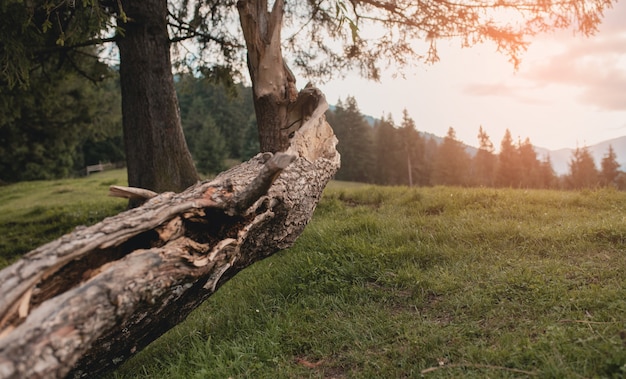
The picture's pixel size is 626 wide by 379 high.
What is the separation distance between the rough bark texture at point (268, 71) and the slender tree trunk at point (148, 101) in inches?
80.3

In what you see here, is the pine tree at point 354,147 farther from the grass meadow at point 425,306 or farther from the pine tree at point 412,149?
the grass meadow at point 425,306

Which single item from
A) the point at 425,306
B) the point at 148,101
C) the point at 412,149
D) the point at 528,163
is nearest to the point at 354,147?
the point at 412,149

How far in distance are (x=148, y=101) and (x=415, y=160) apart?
60.1m

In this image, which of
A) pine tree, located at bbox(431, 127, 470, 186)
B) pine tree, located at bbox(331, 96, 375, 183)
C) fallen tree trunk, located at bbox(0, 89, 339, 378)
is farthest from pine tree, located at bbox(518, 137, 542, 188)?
fallen tree trunk, located at bbox(0, 89, 339, 378)

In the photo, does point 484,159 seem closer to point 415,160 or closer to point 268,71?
point 415,160

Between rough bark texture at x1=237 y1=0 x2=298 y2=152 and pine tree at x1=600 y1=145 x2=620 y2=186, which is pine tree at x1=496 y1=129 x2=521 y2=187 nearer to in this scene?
pine tree at x1=600 y1=145 x2=620 y2=186

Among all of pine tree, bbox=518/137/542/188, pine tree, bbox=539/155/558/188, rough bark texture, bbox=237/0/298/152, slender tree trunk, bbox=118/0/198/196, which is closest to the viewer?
rough bark texture, bbox=237/0/298/152

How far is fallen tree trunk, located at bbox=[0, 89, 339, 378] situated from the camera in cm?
237

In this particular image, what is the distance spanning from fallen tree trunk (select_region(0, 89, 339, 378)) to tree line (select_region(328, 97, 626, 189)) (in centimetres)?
5291

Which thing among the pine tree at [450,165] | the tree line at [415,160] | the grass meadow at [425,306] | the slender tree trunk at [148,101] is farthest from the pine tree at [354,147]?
the grass meadow at [425,306]

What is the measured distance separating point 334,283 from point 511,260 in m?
1.92

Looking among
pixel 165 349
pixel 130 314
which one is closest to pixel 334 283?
pixel 165 349

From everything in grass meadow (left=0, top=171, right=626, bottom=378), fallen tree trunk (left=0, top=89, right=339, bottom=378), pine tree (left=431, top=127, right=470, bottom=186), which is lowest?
grass meadow (left=0, top=171, right=626, bottom=378)

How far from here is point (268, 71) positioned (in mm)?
6285
